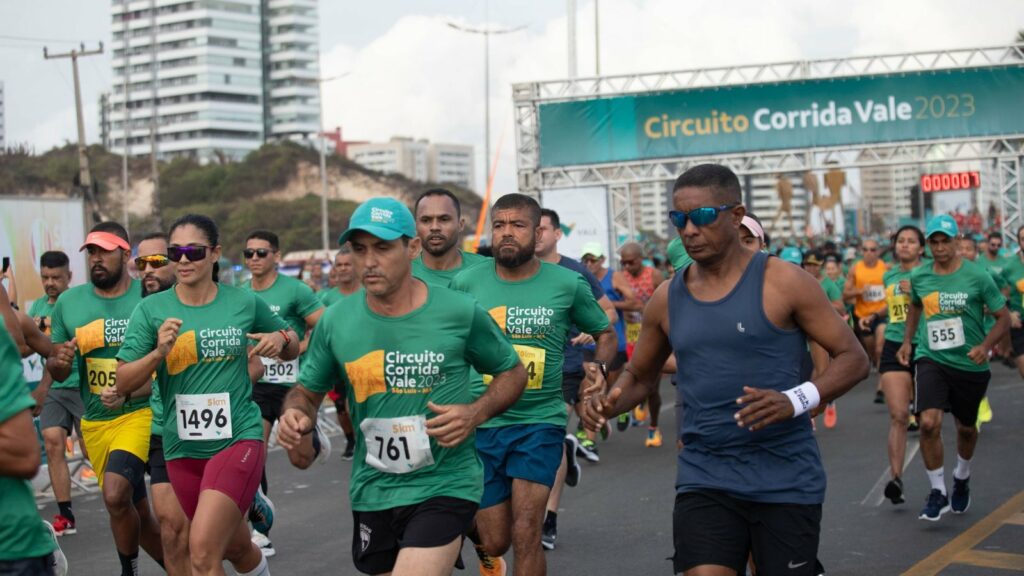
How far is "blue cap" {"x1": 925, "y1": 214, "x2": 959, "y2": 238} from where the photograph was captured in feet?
31.7

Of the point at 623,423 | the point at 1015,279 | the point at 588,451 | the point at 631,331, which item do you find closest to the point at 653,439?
the point at 623,423

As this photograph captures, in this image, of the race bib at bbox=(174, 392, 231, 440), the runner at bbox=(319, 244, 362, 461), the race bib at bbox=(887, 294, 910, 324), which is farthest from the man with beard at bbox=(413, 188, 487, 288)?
the runner at bbox=(319, 244, 362, 461)

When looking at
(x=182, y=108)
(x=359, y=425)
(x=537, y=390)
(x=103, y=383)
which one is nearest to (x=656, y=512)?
(x=537, y=390)

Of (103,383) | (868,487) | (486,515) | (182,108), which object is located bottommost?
(868,487)

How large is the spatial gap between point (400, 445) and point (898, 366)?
6317mm

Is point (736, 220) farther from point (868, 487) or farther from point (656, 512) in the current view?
point (868, 487)

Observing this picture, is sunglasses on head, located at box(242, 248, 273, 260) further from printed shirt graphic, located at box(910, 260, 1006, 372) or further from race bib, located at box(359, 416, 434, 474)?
race bib, located at box(359, 416, 434, 474)

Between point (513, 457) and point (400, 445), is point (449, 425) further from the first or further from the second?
point (513, 457)

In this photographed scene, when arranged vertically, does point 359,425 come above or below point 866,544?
above

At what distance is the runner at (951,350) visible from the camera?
953 cm

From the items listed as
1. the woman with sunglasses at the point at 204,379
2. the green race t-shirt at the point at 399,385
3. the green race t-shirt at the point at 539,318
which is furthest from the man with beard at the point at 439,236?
the green race t-shirt at the point at 399,385

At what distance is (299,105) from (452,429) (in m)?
151

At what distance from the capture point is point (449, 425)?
5.00m

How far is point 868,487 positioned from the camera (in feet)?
36.0
